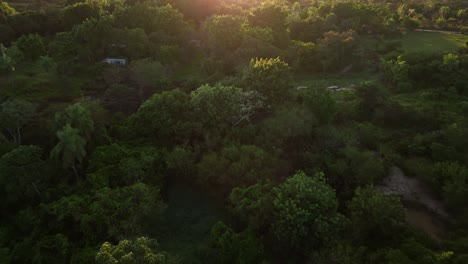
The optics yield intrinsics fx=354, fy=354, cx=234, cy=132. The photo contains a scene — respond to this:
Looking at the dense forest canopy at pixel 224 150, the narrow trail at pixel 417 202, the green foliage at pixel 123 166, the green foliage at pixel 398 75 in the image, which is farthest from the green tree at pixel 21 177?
the green foliage at pixel 398 75

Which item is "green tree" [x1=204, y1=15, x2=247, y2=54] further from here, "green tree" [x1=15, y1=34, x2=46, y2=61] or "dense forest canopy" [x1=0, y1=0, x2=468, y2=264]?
"green tree" [x1=15, y1=34, x2=46, y2=61]

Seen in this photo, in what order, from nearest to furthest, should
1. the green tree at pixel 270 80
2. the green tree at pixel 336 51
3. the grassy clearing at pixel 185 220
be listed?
the grassy clearing at pixel 185 220
the green tree at pixel 270 80
the green tree at pixel 336 51

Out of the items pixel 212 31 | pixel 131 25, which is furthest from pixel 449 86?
pixel 131 25

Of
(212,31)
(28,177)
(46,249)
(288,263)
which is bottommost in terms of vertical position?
(288,263)

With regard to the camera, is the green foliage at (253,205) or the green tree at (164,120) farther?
the green tree at (164,120)

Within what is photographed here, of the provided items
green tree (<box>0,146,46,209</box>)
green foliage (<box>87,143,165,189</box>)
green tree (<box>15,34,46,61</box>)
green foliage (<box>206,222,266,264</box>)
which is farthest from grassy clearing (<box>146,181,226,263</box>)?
green tree (<box>15,34,46,61</box>)

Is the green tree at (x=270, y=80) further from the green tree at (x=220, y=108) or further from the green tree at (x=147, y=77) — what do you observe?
the green tree at (x=147, y=77)

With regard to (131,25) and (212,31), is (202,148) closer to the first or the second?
(212,31)
